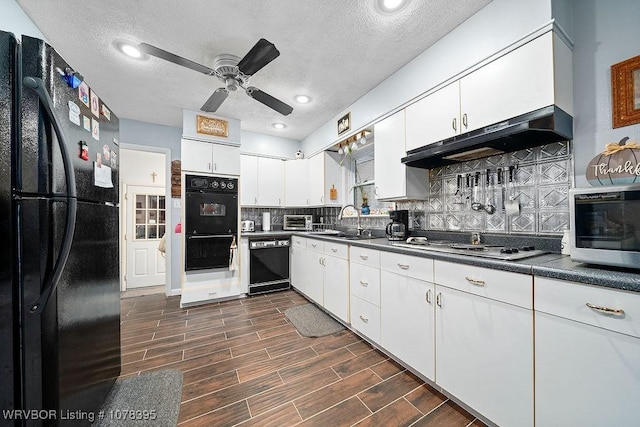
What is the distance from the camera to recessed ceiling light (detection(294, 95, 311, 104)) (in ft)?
9.27

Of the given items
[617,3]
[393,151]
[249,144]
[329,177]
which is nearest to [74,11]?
[249,144]

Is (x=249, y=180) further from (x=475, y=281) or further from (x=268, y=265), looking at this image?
(x=475, y=281)

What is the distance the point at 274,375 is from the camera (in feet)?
5.72

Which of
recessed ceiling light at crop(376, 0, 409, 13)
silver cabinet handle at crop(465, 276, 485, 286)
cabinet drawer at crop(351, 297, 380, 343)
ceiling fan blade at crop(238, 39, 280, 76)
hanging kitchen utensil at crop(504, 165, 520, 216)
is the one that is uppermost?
recessed ceiling light at crop(376, 0, 409, 13)

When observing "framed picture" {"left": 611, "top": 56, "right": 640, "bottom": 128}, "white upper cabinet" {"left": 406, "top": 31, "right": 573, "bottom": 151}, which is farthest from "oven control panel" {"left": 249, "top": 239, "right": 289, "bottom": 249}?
"framed picture" {"left": 611, "top": 56, "right": 640, "bottom": 128}

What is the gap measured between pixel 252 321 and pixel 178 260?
5.95ft

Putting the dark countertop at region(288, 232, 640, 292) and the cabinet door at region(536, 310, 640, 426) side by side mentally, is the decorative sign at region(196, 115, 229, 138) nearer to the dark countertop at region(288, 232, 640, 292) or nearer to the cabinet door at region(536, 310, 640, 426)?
the dark countertop at region(288, 232, 640, 292)

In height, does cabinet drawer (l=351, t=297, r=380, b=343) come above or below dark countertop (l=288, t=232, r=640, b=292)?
below

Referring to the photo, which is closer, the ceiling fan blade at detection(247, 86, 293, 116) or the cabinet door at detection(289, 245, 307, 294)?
the ceiling fan blade at detection(247, 86, 293, 116)

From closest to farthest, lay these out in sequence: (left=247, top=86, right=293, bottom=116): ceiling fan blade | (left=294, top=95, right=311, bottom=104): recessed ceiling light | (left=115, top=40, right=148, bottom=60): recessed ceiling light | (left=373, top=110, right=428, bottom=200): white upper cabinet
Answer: (left=115, top=40, right=148, bottom=60): recessed ceiling light, (left=247, top=86, right=293, bottom=116): ceiling fan blade, (left=373, top=110, right=428, bottom=200): white upper cabinet, (left=294, top=95, right=311, bottom=104): recessed ceiling light

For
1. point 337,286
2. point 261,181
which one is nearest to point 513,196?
point 337,286

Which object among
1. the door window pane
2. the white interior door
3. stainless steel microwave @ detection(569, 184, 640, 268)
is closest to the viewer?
stainless steel microwave @ detection(569, 184, 640, 268)

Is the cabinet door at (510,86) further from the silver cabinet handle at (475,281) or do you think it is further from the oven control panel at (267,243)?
the oven control panel at (267,243)

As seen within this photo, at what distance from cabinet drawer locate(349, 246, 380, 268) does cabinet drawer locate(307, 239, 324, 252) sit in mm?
Answer: 607
